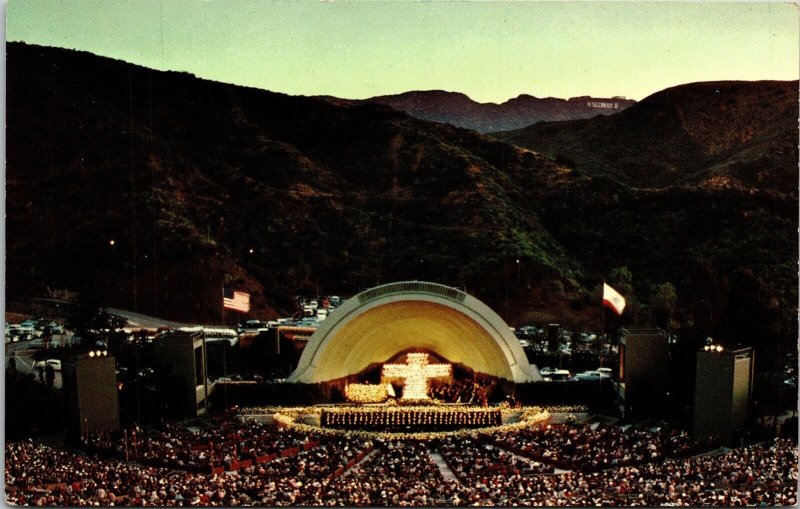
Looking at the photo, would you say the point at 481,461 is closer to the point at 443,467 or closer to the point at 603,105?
the point at 443,467

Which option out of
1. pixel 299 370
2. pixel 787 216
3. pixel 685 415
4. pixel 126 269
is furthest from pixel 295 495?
pixel 787 216

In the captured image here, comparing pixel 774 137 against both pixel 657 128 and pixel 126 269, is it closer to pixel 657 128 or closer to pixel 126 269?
pixel 657 128

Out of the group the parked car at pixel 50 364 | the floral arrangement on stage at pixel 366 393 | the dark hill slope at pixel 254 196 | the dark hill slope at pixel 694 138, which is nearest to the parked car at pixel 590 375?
the floral arrangement on stage at pixel 366 393

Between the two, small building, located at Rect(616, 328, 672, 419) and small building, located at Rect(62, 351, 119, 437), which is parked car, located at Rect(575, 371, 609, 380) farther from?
small building, located at Rect(62, 351, 119, 437)

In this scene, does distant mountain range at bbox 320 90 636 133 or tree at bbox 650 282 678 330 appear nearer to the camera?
distant mountain range at bbox 320 90 636 133

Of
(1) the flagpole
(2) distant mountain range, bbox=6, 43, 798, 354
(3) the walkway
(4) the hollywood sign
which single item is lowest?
(3) the walkway

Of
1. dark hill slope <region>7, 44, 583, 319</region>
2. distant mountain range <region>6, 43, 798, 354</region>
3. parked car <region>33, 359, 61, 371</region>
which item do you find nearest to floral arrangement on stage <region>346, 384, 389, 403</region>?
parked car <region>33, 359, 61, 371</region>
